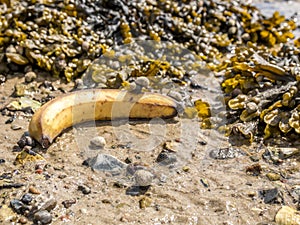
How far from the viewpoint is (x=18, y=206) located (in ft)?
8.79

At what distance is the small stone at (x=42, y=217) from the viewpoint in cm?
260

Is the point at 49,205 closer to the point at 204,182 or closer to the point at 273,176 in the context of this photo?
the point at 204,182

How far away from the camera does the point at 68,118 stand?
11.3 ft

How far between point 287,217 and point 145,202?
30.8 inches

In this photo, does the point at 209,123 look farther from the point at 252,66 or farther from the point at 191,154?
the point at 252,66

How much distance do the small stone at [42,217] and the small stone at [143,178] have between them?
567 millimetres

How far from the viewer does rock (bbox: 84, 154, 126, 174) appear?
308 cm

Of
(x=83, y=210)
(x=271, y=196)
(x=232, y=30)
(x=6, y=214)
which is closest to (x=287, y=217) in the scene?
(x=271, y=196)

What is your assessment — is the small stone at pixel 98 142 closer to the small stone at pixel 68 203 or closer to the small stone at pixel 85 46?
the small stone at pixel 68 203

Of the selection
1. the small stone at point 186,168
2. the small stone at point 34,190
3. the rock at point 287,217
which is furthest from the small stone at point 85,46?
the rock at point 287,217

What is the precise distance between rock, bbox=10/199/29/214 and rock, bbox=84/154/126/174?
555 millimetres

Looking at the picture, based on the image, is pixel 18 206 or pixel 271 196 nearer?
pixel 18 206

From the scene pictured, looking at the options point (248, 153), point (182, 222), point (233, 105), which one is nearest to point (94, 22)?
point (233, 105)

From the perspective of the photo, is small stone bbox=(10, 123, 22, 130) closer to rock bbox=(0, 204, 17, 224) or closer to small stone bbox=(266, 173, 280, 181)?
rock bbox=(0, 204, 17, 224)
